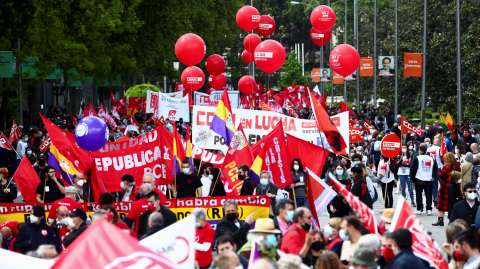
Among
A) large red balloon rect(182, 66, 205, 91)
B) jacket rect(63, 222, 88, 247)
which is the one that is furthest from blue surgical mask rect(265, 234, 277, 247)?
large red balloon rect(182, 66, 205, 91)

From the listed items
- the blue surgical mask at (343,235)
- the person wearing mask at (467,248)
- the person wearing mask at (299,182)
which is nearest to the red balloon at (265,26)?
the person wearing mask at (299,182)

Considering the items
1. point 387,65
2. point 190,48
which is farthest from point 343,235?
point 387,65

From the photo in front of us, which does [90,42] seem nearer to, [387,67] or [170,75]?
[387,67]

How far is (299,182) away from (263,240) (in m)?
5.17

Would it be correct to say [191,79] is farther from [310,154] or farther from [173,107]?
[310,154]

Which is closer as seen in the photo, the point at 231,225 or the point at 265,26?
the point at 231,225

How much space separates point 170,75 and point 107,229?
46583 millimetres

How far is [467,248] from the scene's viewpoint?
22.5 feet

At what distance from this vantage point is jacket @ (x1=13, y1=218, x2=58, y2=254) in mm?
8836

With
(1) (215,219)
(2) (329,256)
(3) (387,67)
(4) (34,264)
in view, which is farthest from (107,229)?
(3) (387,67)

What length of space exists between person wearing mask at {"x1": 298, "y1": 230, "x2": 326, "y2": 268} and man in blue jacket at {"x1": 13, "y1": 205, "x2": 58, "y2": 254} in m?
3.46

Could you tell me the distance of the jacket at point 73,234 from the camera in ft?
27.2

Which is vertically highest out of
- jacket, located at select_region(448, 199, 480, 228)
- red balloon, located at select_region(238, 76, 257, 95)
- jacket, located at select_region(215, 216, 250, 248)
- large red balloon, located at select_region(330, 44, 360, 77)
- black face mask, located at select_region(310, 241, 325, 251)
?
large red balloon, located at select_region(330, 44, 360, 77)

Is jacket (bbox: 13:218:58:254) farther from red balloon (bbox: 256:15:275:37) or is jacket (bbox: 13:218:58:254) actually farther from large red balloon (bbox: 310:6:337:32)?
red balloon (bbox: 256:15:275:37)
